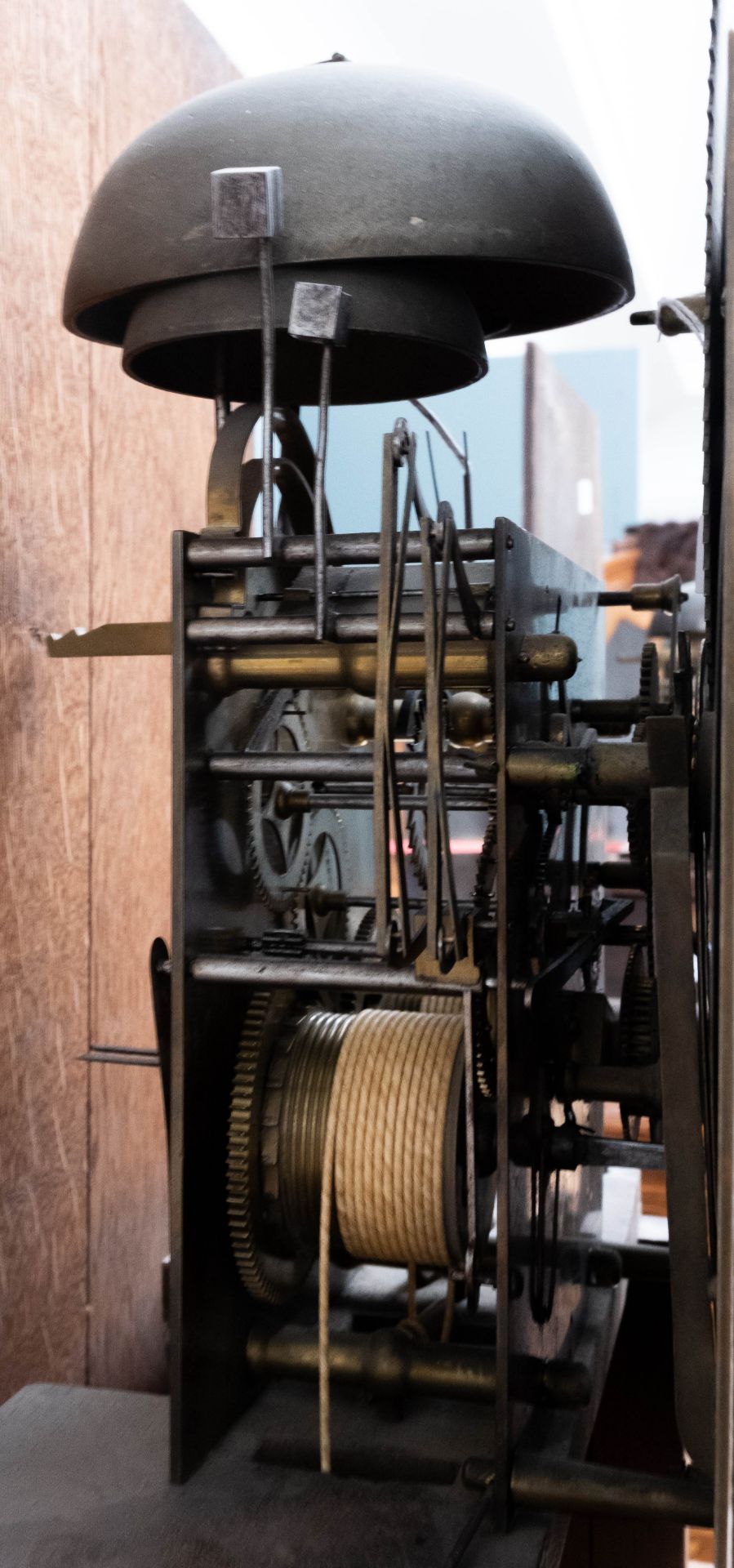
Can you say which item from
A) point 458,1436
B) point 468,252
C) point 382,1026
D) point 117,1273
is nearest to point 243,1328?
point 458,1436

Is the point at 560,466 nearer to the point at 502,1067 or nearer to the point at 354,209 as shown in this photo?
the point at 354,209

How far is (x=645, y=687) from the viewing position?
1.70m

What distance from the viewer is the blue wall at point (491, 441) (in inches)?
120

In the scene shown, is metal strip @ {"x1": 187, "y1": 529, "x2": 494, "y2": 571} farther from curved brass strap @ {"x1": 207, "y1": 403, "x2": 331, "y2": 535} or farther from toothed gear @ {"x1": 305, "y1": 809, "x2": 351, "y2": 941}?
toothed gear @ {"x1": 305, "y1": 809, "x2": 351, "y2": 941}

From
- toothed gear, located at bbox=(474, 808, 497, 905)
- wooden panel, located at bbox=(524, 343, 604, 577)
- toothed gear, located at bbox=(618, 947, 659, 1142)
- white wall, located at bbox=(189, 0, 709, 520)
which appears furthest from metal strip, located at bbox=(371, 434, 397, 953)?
wooden panel, located at bbox=(524, 343, 604, 577)

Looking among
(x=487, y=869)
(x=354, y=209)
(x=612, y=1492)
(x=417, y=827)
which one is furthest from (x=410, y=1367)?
(x=354, y=209)

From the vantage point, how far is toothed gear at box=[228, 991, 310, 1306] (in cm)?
147

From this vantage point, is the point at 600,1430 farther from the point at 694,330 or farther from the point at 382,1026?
the point at 694,330

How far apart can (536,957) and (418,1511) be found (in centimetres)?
54

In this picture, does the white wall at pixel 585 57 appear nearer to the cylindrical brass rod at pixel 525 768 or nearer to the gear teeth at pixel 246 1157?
the cylindrical brass rod at pixel 525 768

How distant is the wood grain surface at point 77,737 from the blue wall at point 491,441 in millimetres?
410

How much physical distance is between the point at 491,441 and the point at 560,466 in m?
0.52

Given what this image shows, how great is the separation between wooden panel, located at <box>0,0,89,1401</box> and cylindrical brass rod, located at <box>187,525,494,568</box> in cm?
52

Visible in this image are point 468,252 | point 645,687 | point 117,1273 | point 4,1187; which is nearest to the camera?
point 468,252
